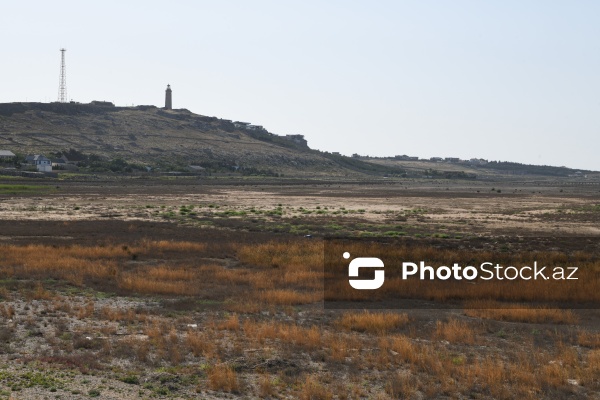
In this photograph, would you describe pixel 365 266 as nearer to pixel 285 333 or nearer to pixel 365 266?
pixel 365 266

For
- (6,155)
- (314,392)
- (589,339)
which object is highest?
(6,155)

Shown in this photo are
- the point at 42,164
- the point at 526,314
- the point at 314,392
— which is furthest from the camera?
the point at 42,164

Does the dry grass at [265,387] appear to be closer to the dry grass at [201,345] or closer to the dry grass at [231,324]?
the dry grass at [201,345]

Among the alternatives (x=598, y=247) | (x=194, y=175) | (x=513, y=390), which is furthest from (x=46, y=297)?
(x=194, y=175)

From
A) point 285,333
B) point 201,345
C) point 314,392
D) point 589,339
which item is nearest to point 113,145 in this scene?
point 285,333

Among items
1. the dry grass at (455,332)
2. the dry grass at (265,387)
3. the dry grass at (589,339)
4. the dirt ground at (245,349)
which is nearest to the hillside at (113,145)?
the dirt ground at (245,349)

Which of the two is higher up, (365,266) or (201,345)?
(365,266)

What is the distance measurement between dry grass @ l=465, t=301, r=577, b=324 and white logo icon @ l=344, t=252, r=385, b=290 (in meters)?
4.44

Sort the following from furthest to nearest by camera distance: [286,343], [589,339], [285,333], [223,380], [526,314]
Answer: [526,314], [589,339], [285,333], [286,343], [223,380]

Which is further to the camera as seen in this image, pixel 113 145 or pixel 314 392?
pixel 113 145

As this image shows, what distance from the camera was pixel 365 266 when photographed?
1180 inches

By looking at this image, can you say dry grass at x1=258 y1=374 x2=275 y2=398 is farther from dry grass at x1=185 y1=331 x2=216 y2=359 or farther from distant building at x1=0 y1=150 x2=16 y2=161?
distant building at x1=0 y1=150 x2=16 y2=161

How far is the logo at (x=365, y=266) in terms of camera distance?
24828 mm

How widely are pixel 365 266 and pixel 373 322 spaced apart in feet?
37.9
